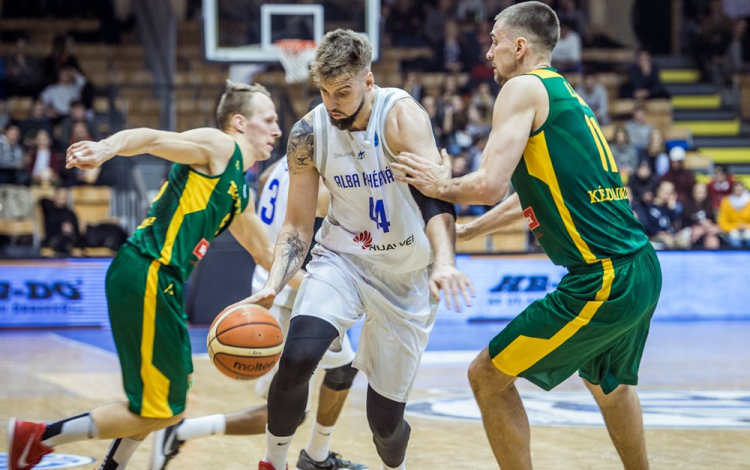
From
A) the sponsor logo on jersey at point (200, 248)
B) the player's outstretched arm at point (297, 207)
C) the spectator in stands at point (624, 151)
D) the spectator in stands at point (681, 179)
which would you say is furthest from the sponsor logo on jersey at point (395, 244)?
the spectator in stands at point (624, 151)

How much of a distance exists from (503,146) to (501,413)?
110cm

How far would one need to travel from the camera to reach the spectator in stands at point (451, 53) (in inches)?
741

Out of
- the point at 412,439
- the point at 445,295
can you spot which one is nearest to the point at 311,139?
the point at 445,295

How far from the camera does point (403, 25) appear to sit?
19.6 m

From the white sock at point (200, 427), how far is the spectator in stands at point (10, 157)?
33.0 feet

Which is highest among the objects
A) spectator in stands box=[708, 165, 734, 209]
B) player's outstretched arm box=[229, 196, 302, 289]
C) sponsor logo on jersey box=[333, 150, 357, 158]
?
sponsor logo on jersey box=[333, 150, 357, 158]

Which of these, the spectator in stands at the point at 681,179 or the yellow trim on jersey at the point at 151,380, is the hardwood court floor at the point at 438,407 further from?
the spectator in stands at the point at 681,179

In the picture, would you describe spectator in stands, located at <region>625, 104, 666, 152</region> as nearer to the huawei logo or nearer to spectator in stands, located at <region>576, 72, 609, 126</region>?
spectator in stands, located at <region>576, 72, 609, 126</region>

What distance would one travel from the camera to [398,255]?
4.70 m

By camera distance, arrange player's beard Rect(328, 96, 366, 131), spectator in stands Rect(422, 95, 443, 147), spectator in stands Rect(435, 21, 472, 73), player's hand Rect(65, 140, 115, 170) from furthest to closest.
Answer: spectator in stands Rect(435, 21, 472, 73), spectator in stands Rect(422, 95, 443, 147), player's beard Rect(328, 96, 366, 131), player's hand Rect(65, 140, 115, 170)

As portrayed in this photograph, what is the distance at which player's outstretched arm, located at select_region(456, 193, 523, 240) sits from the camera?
15.7ft

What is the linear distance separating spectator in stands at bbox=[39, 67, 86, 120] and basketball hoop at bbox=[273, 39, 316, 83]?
452 cm

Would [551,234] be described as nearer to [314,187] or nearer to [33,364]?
[314,187]

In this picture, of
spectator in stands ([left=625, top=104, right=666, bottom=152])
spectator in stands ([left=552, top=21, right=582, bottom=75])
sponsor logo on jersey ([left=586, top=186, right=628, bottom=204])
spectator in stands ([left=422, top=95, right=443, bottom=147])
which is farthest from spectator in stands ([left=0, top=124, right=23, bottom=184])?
sponsor logo on jersey ([left=586, top=186, right=628, bottom=204])
